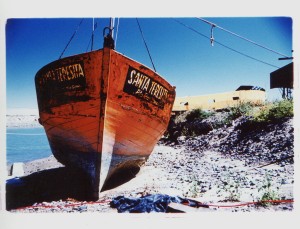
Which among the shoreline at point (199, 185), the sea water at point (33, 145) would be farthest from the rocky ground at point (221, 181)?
the sea water at point (33, 145)

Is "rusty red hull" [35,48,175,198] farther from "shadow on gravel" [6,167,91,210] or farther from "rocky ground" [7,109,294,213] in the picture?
"rocky ground" [7,109,294,213]

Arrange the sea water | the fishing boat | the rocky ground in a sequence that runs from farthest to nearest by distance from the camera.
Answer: the sea water, the fishing boat, the rocky ground

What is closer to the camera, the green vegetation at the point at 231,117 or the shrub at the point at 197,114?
the green vegetation at the point at 231,117

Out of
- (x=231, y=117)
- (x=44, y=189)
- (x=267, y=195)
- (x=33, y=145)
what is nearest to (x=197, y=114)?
(x=231, y=117)

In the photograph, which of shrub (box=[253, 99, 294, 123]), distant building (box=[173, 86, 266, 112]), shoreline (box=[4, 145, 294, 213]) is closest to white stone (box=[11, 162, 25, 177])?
shoreline (box=[4, 145, 294, 213])

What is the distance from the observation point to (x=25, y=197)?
3523mm

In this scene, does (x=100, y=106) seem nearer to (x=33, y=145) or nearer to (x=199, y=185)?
(x=199, y=185)

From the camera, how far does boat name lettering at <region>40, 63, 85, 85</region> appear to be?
328cm

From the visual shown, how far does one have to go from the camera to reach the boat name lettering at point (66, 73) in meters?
3.28

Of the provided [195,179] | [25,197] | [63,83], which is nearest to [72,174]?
[25,197]

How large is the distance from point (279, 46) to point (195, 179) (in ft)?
6.58

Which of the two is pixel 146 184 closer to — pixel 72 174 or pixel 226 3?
pixel 72 174

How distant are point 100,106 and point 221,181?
1.84m

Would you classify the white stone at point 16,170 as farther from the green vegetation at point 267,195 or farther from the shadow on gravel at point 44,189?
the green vegetation at point 267,195
